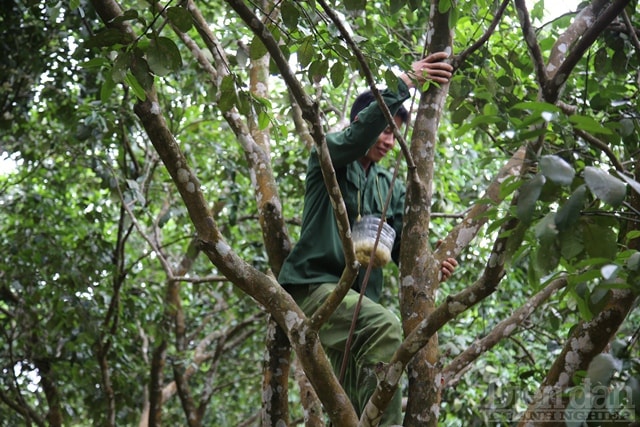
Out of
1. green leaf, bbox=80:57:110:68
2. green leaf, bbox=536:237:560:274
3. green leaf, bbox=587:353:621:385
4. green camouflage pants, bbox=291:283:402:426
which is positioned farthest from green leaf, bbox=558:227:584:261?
green leaf, bbox=80:57:110:68

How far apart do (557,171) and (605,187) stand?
0.09 metres

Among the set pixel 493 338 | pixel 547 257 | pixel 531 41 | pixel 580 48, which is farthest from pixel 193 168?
pixel 547 257

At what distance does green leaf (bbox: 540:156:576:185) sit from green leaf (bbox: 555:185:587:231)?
56 millimetres

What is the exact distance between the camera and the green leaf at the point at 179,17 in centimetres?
230

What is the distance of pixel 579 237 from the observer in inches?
71.2

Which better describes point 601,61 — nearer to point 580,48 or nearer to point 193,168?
point 580,48

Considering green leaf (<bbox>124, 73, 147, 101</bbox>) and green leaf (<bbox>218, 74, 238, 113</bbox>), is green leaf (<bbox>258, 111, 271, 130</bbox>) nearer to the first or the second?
green leaf (<bbox>218, 74, 238, 113</bbox>)

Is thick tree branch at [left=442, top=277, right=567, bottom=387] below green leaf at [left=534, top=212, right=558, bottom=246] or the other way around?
the other way around

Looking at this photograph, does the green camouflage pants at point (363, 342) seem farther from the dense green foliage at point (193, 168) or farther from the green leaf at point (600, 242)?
the green leaf at point (600, 242)

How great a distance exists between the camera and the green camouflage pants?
2.61 m

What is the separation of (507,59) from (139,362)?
4.27 meters

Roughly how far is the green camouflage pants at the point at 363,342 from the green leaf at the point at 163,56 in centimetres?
106

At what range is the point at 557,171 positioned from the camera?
1.58 meters

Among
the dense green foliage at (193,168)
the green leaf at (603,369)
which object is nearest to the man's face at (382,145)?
the dense green foliage at (193,168)
